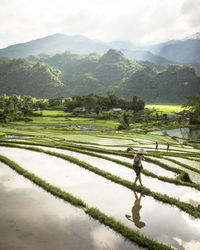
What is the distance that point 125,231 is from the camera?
5.81m

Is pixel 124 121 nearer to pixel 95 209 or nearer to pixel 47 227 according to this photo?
pixel 95 209

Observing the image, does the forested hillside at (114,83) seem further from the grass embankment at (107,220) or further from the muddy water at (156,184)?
the grass embankment at (107,220)

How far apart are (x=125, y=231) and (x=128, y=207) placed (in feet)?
5.09

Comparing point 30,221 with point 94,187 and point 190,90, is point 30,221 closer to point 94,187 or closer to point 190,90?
point 94,187

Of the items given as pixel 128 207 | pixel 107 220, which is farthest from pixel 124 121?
pixel 107 220

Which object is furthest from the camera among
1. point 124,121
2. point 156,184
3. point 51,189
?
point 124,121

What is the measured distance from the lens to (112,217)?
257 inches

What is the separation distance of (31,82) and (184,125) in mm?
167655

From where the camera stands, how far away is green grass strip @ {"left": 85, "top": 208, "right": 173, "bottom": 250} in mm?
5324

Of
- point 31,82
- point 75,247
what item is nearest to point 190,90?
point 31,82

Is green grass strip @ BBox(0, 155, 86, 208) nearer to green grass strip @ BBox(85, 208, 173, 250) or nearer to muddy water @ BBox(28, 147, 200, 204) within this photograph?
green grass strip @ BBox(85, 208, 173, 250)

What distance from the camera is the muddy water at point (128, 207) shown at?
5957 millimetres

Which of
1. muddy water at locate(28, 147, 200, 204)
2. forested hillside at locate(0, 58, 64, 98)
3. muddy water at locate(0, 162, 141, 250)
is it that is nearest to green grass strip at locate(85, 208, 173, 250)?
muddy water at locate(0, 162, 141, 250)

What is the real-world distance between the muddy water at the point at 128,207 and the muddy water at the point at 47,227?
941mm
